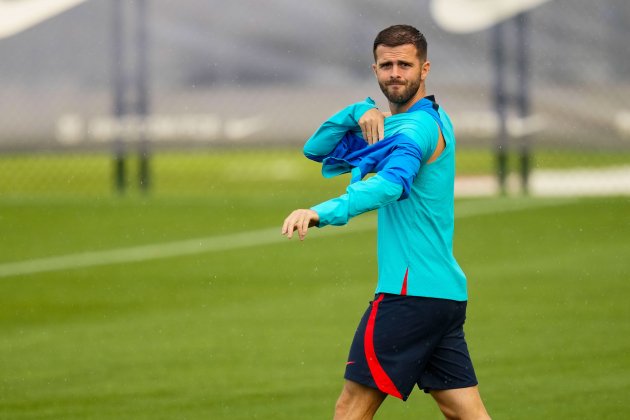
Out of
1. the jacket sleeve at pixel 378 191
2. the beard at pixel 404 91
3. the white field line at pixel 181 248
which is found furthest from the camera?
the white field line at pixel 181 248

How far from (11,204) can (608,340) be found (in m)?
9.50

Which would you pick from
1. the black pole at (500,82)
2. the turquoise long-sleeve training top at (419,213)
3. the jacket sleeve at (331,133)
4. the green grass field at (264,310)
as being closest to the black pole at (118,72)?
the green grass field at (264,310)

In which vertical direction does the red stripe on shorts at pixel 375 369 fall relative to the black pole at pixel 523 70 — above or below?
below

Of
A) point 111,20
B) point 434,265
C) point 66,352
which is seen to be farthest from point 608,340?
point 111,20

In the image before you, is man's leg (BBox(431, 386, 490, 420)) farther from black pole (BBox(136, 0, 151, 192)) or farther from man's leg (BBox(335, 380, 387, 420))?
black pole (BBox(136, 0, 151, 192))

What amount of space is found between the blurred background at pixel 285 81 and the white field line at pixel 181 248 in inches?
42.9

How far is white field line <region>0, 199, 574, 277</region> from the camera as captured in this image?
12570mm

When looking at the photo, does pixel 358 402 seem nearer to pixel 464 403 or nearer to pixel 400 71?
pixel 464 403

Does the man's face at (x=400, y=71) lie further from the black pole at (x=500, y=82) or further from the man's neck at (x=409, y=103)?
the black pole at (x=500, y=82)

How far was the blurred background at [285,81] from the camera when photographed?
15617mm

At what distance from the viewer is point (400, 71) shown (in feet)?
17.2

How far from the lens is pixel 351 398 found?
17.1 feet

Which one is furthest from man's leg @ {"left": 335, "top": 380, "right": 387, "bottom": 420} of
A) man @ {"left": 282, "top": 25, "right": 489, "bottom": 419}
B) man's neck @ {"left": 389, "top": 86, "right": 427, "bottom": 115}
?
man's neck @ {"left": 389, "top": 86, "right": 427, "bottom": 115}

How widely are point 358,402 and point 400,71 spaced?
121 centimetres
